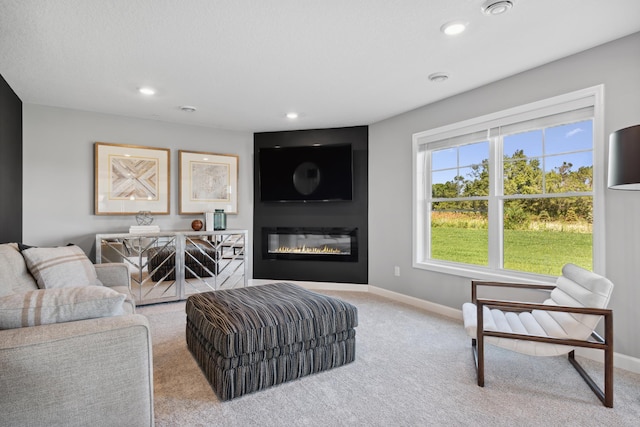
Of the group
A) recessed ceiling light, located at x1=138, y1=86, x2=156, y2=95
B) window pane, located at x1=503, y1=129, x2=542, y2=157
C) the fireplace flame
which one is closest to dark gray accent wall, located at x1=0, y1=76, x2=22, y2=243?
recessed ceiling light, located at x1=138, y1=86, x2=156, y2=95

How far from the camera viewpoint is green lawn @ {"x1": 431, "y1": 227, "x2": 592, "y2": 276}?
2.92m

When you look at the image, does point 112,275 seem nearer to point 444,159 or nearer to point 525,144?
point 444,159

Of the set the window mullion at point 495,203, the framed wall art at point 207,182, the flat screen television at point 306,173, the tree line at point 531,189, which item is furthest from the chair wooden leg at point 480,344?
the framed wall art at point 207,182

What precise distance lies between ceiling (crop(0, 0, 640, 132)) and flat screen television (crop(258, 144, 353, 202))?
105cm

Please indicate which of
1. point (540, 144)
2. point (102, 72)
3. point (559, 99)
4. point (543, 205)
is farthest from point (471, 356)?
point (102, 72)

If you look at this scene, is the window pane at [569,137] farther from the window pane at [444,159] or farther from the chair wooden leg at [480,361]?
the chair wooden leg at [480,361]

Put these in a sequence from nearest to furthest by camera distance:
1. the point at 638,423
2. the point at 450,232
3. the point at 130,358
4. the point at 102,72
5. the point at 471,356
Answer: the point at 130,358, the point at 638,423, the point at 471,356, the point at 102,72, the point at 450,232

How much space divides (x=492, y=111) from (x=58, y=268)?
3.85 meters

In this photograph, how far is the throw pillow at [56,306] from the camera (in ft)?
4.32

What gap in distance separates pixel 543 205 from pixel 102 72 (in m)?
4.08

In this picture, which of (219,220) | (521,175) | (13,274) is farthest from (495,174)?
(13,274)

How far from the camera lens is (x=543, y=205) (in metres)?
3.02

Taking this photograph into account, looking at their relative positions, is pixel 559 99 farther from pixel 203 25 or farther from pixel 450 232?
pixel 203 25

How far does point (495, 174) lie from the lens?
3.30 m
